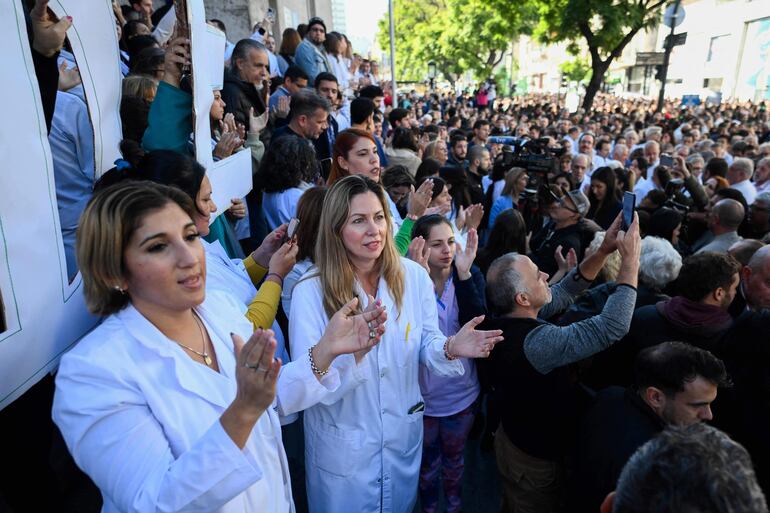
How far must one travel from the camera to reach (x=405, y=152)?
573 cm

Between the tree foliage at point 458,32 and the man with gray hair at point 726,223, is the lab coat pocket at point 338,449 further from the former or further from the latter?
the tree foliage at point 458,32

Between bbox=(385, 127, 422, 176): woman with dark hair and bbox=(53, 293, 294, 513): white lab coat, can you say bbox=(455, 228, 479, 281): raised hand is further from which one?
bbox=(385, 127, 422, 176): woman with dark hair

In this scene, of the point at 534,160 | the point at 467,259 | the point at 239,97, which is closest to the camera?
the point at 467,259

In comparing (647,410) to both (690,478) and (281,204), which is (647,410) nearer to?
(690,478)

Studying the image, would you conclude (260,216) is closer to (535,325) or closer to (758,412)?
(535,325)

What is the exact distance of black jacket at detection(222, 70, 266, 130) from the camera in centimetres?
392

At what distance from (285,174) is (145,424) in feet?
7.45

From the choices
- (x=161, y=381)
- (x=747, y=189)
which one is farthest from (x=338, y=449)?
(x=747, y=189)

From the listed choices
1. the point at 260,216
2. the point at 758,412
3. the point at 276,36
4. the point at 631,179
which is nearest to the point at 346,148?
the point at 260,216

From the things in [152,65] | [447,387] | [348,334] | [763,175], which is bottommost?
[447,387]

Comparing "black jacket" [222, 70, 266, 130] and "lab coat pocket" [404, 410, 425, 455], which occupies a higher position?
"black jacket" [222, 70, 266, 130]

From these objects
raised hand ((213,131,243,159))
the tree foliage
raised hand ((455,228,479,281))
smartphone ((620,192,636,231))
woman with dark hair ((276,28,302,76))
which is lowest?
raised hand ((455,228,479,281))

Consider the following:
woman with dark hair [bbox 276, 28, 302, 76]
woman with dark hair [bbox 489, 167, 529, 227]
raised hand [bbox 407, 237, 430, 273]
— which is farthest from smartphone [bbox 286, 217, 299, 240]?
woman with dark hair [bbox 276, 28, 302, 76]

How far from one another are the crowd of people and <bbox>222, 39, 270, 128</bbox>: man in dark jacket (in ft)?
0.17
